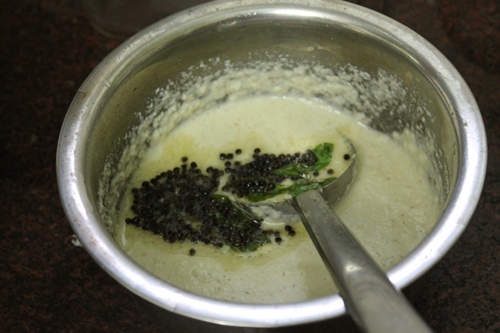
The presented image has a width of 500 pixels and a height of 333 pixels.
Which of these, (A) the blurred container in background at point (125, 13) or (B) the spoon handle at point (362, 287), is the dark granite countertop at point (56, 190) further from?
(B) the spoon handle at point (362, 287)

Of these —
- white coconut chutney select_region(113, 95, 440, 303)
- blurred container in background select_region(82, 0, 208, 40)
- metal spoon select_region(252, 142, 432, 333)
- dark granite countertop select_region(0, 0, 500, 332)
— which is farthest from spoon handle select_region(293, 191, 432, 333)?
blurred container in background select_region(82, 0, 208, 40)

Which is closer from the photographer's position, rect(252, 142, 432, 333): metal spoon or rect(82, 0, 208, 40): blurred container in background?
rect(252, 142, 432, 333): metal spoon

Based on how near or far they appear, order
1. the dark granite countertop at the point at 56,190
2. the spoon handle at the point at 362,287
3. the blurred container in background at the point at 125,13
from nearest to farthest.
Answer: the spoon handle at the point at 362,287, the dark granite countertop at the point at 56,190, the blurred container in background at the point at 125,13

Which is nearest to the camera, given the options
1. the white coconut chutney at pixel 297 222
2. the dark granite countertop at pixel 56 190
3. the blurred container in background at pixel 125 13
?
the white coconut chutney at pixel 297 222

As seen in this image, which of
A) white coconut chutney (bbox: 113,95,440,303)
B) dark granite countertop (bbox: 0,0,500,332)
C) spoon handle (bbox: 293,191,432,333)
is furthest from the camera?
dark granite countertop (bbox: 0,0,500,332)

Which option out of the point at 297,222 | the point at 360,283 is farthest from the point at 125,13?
the point at 360,283

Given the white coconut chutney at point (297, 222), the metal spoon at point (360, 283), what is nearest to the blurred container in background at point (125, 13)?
the white coconut chutney at point (297, 222)

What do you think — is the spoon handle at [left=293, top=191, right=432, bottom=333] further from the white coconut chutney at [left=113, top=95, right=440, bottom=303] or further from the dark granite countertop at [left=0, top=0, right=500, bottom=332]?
the dark granite countertop at [left=0, top=0, right=500, bottom=332]
